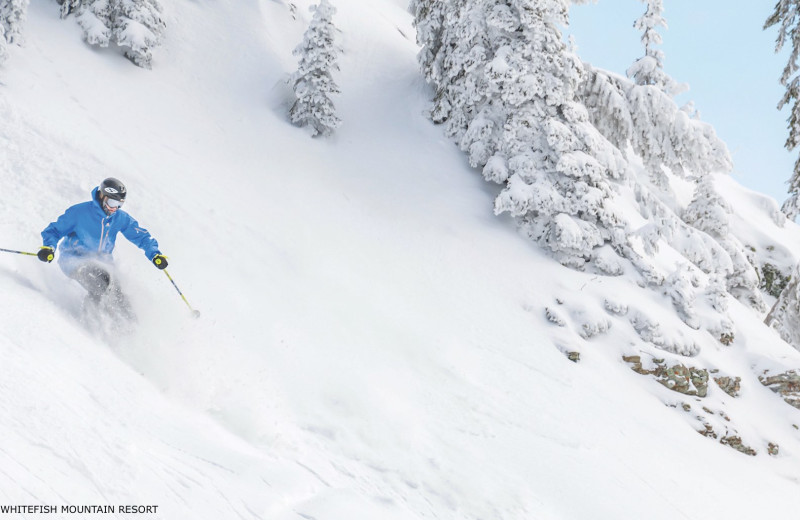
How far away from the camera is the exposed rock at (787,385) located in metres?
11.6

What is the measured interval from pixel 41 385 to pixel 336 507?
9.64 feet

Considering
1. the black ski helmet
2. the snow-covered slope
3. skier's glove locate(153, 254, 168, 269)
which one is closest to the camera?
the snow-covered slope

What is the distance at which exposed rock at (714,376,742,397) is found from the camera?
37.3 ft

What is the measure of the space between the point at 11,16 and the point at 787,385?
20228 mm

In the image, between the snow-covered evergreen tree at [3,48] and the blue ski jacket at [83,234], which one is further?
the snow-covered evergreen tree at [3,48]

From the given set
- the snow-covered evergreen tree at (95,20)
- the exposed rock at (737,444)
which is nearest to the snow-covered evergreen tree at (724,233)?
the exposed rock at (737,444)

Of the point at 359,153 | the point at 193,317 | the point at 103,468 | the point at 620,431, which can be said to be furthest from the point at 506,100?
the point at 103,468

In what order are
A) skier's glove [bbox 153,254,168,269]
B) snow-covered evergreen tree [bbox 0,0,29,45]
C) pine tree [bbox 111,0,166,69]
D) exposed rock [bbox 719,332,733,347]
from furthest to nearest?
pine tree [bbox 111,0,166,69], snow-covered evergreen tree [bbox 0,0,29,45], exposed rock [bbox 719,332,733,347], skier's glove [bbox 153,254,168,269]

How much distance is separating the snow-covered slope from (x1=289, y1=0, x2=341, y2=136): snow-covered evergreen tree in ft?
2.11

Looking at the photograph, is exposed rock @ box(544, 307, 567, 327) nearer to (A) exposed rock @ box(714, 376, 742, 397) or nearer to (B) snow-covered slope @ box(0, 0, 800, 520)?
(B) snow-covered slope @ box(0, 0, 800, 520)

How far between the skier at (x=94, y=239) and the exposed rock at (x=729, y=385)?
11159 mm

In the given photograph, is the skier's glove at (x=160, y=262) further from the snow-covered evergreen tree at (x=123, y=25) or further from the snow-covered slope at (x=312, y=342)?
the snow-covered evergreen tree at (x=123, y=25)

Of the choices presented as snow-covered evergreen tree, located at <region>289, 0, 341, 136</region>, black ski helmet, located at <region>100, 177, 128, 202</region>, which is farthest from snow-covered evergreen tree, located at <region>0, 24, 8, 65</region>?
black ski helmet, located at <region>100, 177, 128, 202</region>

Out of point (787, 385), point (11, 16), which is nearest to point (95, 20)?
point (11, 16)
